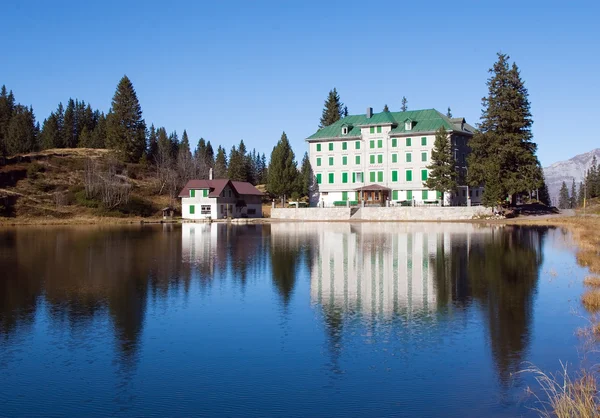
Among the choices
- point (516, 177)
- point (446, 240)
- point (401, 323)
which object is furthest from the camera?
point (516, 177)

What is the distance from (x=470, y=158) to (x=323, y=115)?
34.3m

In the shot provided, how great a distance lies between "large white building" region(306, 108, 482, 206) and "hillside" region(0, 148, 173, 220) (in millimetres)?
28405

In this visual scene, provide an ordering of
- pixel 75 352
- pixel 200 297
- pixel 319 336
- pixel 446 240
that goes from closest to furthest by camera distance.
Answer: pixel 75 352
pixel 319 336
pixel 200 297
pixel 446 240

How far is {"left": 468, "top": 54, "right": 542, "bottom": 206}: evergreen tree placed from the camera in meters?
67.2

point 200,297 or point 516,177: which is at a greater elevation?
point 516,177

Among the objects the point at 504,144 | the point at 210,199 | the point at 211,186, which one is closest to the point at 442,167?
the point at 504,144

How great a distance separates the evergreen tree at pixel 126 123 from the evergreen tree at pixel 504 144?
6240cm

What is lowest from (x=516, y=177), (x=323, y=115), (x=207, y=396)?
(x=207, y=396)

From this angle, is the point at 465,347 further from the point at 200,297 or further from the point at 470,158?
the point at 470,158

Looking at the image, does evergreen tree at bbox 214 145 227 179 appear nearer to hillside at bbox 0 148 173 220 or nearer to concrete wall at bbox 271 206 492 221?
hillside at bbox 0 148 173 220

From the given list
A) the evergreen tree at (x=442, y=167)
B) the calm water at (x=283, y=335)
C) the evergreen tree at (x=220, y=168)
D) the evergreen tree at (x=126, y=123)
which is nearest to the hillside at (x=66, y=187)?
the evergreen tree at (x=126, y=123)

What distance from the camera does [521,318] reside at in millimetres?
17719

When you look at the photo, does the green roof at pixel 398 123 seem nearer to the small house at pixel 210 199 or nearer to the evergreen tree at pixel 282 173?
the evergreen tree at pixel 282 173

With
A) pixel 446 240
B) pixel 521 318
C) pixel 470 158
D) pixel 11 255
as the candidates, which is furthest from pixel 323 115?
pixel 521 318
